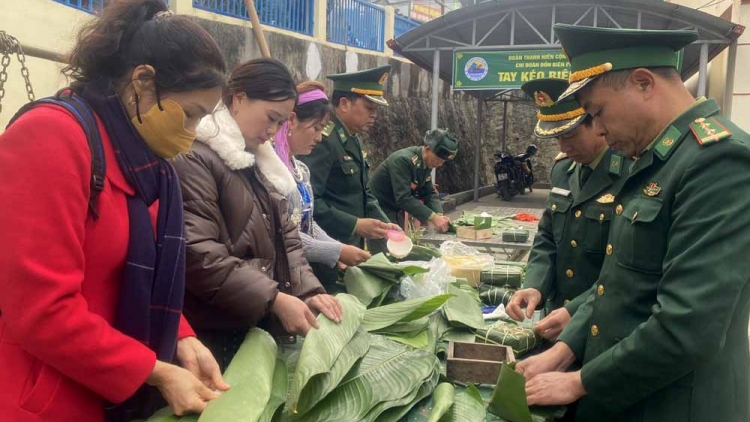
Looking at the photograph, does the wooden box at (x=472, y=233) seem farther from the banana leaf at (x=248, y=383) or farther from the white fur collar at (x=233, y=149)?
the banana leaf at (x=248, y=383)

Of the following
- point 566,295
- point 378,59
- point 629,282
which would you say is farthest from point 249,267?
point 378,59

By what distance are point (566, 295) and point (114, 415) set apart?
173 cm

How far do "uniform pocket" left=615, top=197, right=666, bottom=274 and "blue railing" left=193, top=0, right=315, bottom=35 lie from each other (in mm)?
6333

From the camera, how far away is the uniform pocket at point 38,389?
3.51 feet

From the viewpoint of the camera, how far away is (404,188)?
198 inches

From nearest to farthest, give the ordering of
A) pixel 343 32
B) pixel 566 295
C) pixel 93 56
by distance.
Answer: pixel 93 56 → pixel 566 295 → pixel 343 32

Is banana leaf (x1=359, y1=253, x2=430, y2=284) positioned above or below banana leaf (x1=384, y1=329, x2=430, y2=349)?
above

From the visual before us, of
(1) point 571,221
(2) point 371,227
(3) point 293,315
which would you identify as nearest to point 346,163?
(2) point 371,227

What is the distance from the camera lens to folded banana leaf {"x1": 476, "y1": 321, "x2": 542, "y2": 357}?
2.01 m

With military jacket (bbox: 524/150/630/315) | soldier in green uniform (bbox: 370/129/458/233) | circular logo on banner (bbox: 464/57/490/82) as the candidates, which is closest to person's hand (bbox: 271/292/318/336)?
military jacket (bbox: 524/150/630/315)

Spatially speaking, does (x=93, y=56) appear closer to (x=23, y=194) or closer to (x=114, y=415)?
(x=23, y=194)

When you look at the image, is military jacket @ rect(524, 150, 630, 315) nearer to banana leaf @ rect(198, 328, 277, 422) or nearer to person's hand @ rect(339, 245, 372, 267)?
person's hand @ rect(339, 245, 372, 267)

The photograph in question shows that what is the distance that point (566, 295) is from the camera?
2395 mm

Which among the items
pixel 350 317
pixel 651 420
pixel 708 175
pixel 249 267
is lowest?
pixel 651 420
